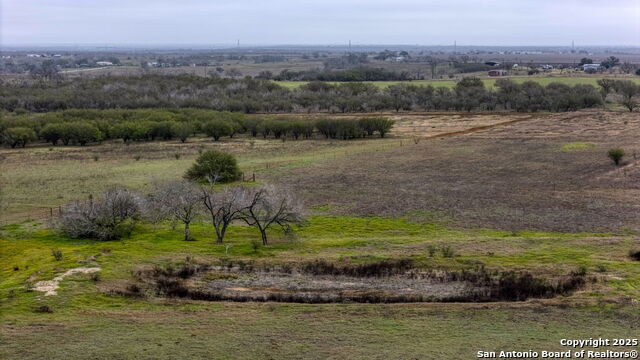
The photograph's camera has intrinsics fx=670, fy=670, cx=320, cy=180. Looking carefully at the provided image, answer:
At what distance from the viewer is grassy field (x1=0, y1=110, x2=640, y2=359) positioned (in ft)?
68.9

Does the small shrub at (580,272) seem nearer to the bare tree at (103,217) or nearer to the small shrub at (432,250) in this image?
the small shrub at (432,250)

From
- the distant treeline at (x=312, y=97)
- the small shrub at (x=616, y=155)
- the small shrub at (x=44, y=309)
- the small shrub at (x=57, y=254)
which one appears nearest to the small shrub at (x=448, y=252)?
the small shrub at (x=44, y=309)

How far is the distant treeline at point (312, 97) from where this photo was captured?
319 ft

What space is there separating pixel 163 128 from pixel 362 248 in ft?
170

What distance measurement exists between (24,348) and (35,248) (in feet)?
44.4

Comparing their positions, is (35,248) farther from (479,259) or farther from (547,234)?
(547,234)

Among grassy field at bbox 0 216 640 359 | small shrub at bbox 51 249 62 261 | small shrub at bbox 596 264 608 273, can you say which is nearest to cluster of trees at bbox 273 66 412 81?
grassy field at bbox 0 216 640 359

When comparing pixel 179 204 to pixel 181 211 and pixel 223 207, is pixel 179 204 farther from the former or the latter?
pixel 223 207

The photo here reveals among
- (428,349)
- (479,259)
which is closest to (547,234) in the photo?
(479,259)

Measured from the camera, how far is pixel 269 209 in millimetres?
34031

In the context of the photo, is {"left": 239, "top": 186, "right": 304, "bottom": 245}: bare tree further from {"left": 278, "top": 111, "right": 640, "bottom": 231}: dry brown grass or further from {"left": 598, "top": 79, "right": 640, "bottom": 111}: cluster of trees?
{"left": 598, "top": 79, "right": 640, "bottom": 111}: cluster of trees

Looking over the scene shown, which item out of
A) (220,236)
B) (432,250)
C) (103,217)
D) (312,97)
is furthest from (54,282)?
(312,97)

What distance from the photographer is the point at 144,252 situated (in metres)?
32.0

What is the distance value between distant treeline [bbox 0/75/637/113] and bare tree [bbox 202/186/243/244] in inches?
2597
